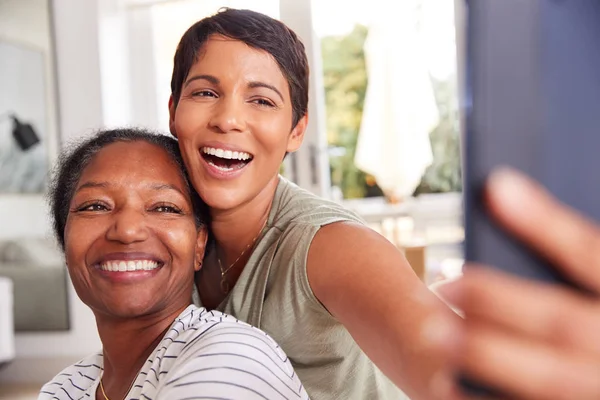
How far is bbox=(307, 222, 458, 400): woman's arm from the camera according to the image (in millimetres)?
567

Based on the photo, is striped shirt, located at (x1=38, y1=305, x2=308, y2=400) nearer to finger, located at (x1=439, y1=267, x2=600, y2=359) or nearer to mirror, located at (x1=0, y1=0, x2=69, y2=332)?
finger, located at (x1=439, y1=267, x2=600, y2=359)

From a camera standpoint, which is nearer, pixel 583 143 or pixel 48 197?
pixel 583 143

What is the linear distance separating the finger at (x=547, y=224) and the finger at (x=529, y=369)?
1.1 inches

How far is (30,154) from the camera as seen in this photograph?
172 inches

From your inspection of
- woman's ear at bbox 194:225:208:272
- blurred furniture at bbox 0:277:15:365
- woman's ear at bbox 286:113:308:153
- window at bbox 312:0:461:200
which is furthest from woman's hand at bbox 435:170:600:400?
blurred furniture at bbox 0:277:15:365

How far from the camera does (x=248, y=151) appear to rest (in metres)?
1.16

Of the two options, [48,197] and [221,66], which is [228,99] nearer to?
[221,66]

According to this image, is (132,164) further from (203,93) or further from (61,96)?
(61,96)

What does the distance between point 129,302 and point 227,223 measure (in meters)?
0.26

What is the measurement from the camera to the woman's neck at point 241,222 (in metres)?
1.22

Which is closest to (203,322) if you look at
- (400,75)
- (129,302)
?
(129,302)

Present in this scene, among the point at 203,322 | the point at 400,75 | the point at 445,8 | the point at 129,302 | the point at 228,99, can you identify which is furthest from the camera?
the point at 400,75

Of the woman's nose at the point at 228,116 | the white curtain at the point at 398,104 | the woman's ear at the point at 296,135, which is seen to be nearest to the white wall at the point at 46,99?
the white curtain at the point at 398,104

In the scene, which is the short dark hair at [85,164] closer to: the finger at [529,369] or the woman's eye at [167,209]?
the woman's eye at [167,209]
